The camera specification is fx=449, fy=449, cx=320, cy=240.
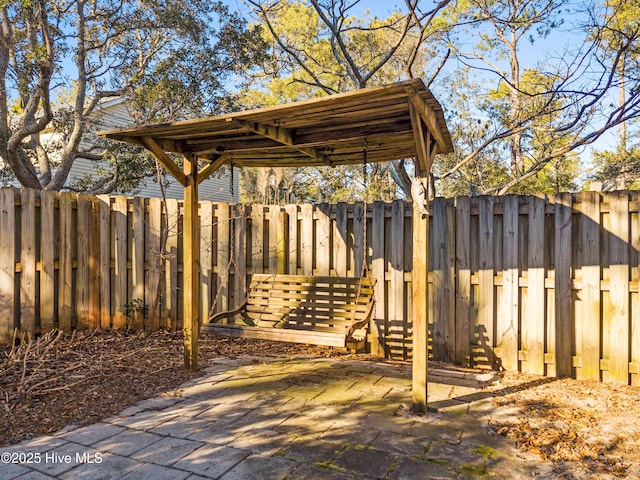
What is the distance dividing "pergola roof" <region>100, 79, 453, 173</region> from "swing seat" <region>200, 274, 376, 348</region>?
51.7 inches

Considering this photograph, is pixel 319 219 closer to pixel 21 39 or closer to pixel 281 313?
pixel 281 313

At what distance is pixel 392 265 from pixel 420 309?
1472 mm

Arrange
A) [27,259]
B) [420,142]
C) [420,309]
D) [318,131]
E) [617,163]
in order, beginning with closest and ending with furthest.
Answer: [420,142], [420,309], [318,131], [27,259], [617,163]

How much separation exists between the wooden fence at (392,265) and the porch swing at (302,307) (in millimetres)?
338

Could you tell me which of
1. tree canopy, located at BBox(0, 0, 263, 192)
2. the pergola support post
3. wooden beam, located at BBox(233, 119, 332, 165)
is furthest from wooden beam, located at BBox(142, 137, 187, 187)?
tree canopy, located at BBox(0, 0, 263, 192)

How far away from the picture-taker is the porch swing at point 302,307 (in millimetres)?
4148

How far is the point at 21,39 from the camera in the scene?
775cm

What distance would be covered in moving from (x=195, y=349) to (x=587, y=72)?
281 inches

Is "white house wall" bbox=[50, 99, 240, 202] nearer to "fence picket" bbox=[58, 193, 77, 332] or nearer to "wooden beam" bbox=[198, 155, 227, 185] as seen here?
"fence picket" bbox=[58, 193, 77, 332]

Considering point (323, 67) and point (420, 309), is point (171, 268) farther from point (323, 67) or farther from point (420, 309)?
point (323, 67)

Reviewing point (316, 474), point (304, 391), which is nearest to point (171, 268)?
point (304, 391)

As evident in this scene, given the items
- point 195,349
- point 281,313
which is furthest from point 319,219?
point 195,349

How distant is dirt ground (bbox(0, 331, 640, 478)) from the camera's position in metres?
2.67

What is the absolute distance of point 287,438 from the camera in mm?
2777
